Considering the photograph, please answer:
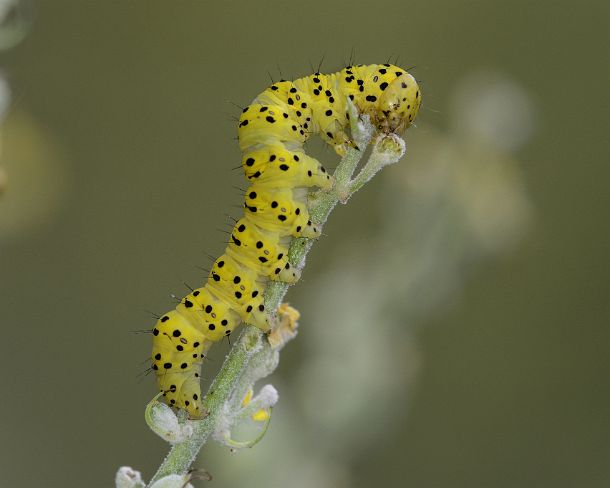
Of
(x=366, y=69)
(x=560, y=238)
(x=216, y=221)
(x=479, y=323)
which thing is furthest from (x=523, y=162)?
(x=366, y=69)

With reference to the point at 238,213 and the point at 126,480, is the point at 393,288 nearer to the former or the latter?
the point at 126,480

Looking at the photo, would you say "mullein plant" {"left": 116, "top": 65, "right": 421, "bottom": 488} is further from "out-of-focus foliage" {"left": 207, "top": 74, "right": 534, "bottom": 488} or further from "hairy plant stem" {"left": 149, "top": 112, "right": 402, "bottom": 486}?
"out-of-focus foliage" {"left": 207, "top": 74, "right": 534, "bottom": 488}

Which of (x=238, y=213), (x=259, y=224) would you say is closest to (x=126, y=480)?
(x=259, y=224)

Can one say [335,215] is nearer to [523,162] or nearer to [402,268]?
[523,162]

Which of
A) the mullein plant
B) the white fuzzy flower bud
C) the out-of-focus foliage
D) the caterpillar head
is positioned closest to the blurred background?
the out-of-focus foliage

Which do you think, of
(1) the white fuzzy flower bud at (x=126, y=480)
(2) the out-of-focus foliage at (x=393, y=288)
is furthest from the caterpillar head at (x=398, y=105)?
(1) the white fuzzy flower bud at (x=126, y=480)
